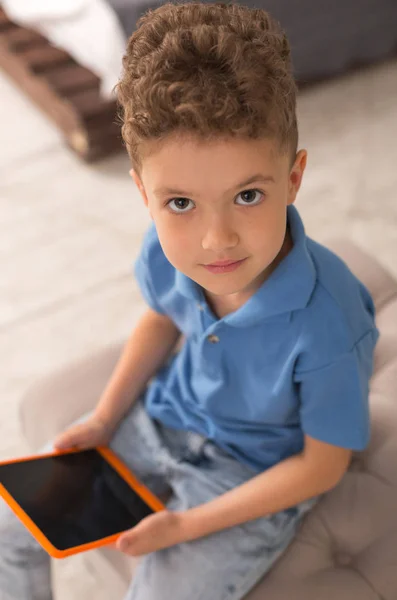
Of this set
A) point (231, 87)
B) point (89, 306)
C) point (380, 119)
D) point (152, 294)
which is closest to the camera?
point (231, 87)

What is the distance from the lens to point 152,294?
1016 millimetres

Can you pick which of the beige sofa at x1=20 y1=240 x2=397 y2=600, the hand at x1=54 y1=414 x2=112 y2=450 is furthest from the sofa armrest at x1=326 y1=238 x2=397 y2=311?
the hand at x1=54 y1=414 x2=112 y2=450

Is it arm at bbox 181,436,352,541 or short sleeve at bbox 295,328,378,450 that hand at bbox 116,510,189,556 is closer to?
arm at bbox 181,436,352,541

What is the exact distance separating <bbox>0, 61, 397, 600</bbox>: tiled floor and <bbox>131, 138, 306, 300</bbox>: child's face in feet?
2.53

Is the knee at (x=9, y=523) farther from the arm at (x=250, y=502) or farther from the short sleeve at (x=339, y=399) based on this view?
the short sleeve at (x=339, y=399)

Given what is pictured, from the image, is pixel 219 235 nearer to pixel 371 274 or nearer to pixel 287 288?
pixel 287 288

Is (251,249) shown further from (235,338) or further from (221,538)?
(221,538)

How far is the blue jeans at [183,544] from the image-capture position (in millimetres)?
894

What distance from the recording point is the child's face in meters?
0.69

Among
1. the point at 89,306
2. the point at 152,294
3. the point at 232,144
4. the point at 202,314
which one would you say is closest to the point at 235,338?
the point at 202,314

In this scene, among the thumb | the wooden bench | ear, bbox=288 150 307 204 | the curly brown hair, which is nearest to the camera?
the curly brown hair

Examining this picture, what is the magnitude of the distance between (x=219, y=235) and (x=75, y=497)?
45 centimetres

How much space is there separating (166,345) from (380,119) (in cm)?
146

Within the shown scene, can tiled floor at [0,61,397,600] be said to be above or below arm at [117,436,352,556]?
below
